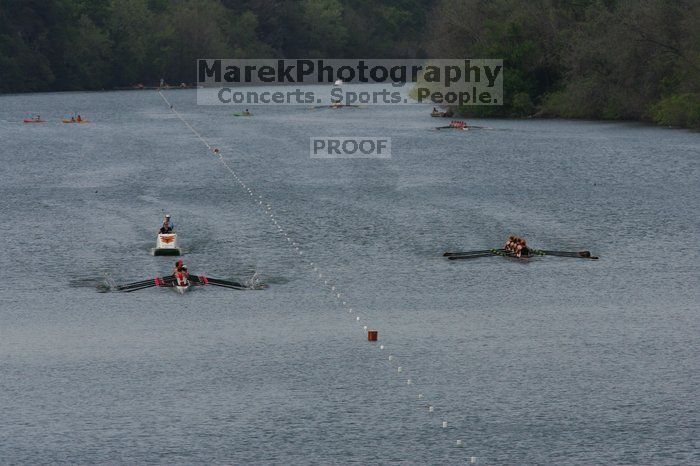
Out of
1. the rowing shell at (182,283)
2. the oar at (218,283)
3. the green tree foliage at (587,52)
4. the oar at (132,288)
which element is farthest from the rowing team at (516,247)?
the green tree foliage at (587,52)

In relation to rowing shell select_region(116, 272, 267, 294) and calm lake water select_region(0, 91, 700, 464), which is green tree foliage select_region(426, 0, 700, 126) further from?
rowing shell select_region(116, 272, 267, 294)

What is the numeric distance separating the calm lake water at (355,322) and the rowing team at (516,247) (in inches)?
20.9

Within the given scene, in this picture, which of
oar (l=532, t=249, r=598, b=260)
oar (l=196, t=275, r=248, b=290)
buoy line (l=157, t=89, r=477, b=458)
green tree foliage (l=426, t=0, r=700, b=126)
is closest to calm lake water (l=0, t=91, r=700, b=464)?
buoy line (l=157, t=89, r=477, b=458)

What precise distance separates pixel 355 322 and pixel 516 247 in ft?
39.8

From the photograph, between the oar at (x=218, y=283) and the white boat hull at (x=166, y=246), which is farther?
the white boat hull at (x=166, y=246)

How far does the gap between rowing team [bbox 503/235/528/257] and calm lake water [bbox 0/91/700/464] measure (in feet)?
1.74

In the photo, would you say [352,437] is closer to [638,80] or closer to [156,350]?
[156,350]

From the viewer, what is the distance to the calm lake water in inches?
Result: 1104

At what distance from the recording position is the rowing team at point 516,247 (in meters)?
48.9

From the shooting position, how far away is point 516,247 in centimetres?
4909

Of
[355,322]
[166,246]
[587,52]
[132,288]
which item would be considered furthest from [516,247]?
[587,52]

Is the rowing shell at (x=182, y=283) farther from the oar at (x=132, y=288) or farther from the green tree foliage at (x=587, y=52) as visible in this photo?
the green tree foliage at (x=587, y=52)

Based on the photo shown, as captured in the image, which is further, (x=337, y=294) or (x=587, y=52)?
(x=587, y=52)

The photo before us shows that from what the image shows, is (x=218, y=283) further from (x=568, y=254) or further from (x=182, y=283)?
(x=568, y=254)
